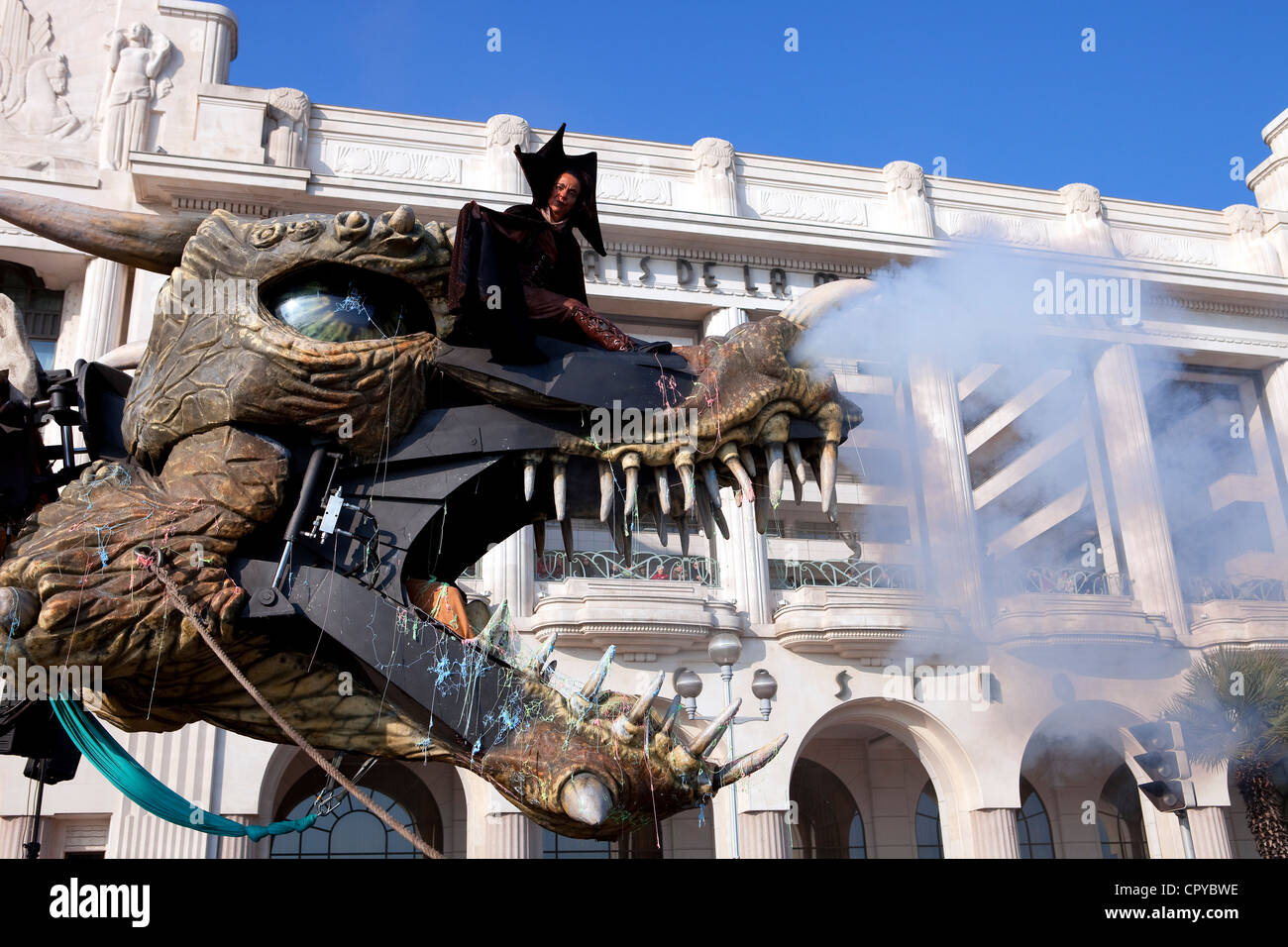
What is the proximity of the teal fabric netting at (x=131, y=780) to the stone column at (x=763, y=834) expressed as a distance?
16.1 metres

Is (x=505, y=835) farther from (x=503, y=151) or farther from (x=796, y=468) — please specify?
(x=796, y=468)

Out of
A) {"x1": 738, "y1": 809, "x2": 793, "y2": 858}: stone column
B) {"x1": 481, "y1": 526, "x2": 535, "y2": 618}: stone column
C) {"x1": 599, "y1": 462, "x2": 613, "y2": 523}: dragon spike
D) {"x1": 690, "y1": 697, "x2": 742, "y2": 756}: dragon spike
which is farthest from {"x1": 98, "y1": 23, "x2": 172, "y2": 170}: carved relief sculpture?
{"x1": 690, "y1": 697, "x2": 742, "y2": 756}: dragon spike

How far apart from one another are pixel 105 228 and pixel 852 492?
2002 cm

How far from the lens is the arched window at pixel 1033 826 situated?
944 inches

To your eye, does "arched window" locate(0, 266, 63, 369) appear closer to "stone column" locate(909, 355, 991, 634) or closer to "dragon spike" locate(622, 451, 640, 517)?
"stone column" locate(909, 355, 991, 634)

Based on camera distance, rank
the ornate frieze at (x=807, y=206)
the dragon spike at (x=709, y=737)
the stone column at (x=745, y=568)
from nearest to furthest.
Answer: the dragon spike at (x=709, y=737) < the stone column at (x=745, y=568) < the ornate frieze at (x=807, y=206)

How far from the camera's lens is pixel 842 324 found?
421 centimetres

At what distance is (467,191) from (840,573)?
34.2ft

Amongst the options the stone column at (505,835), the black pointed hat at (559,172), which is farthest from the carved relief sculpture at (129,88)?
the black pointed hat at (559,172)

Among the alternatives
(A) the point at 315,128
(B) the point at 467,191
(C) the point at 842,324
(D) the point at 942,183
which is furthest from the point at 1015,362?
(C) the point at 842,324

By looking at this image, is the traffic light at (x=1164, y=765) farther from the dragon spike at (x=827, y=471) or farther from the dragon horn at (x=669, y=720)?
the dragon horn at (x=669, y=720)

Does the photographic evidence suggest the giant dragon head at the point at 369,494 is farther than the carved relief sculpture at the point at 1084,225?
No

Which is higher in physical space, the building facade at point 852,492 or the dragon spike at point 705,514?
the building facade at point 852,492

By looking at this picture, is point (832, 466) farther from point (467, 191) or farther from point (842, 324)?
point (467, 191)
